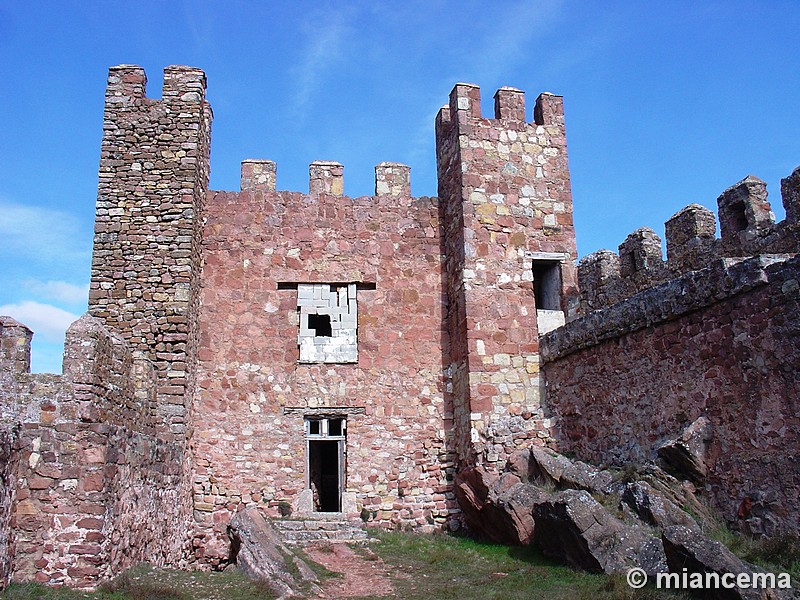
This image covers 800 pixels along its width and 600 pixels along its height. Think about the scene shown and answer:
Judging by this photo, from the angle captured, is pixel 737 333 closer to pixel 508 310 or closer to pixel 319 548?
Result: pixel 508 310

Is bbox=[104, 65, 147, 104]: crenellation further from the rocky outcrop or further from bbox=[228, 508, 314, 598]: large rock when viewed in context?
the rocky outcrop

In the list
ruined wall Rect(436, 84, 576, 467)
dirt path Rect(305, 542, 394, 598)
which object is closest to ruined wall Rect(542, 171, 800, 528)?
ruined wall Rect(436, 84, 576, 467)

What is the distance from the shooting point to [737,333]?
8.98 meters

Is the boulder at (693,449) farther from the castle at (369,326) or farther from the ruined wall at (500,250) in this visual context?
the ruined wall at (500,250)

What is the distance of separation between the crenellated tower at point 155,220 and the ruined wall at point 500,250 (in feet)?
14.8

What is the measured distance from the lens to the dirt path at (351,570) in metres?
8.75

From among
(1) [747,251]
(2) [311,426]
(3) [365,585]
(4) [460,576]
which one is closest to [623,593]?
(4) [460,576]

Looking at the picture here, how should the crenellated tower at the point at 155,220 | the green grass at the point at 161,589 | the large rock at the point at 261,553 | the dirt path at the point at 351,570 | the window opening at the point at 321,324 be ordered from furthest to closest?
the window opening at the point at 321,324 < the crenellated tower at the point at 155,220 < the dirt path at the point at 351,570 < the large rock at the point at 261,553 < the green grass at the point at 161,589

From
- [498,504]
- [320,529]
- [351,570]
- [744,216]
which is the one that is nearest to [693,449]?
[498,504]

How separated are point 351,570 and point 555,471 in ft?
10.8

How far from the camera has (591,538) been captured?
8578 millimetres

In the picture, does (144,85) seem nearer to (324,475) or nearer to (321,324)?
(321,324)

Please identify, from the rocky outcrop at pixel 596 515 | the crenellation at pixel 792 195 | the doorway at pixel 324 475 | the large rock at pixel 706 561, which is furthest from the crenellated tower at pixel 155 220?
the crenellation at pixel 792 195

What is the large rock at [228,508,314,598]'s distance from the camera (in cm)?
863
